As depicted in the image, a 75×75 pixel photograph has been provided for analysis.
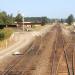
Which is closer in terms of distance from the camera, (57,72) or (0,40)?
(57,72)

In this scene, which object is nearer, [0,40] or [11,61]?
[11,61]

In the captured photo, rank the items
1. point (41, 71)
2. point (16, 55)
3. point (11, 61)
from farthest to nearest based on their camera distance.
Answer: point (16, 55)
point (11, 61)
point (41, 71)

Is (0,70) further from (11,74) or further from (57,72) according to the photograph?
(57,72)

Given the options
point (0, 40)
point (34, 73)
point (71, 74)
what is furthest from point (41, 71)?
point (0, 40)

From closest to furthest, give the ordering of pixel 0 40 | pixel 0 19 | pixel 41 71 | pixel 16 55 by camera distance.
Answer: pixel 41 71
pixel 16 55
pixel 0 40
pixel 0 19

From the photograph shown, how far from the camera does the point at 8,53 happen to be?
3731 cm

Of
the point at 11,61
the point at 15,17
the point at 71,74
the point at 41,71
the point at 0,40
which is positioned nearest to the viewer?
the point at 71,74

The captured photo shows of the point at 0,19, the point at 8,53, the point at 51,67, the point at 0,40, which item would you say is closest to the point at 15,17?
the point at 0,19

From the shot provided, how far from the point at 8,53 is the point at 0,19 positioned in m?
73.8

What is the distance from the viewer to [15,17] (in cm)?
15188

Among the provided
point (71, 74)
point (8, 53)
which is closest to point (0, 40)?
point (8, 53)

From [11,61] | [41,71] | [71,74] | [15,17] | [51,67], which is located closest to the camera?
[71,74]

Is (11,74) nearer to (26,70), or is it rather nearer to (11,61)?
(26,70)

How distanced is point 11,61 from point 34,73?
838 cm
